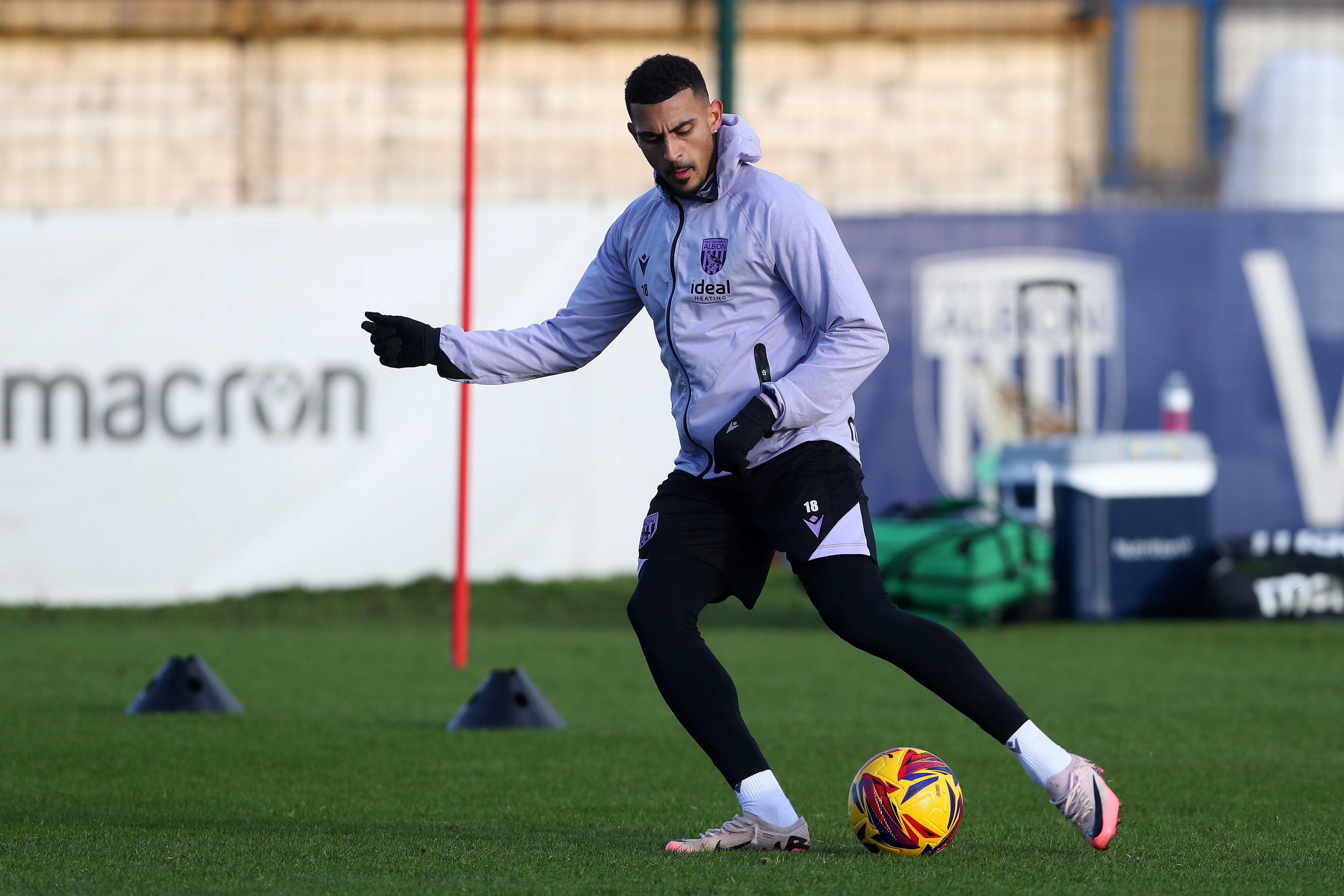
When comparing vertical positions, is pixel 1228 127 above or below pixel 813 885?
above

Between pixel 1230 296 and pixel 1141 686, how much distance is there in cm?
498

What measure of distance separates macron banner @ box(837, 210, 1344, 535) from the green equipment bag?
5.47ft

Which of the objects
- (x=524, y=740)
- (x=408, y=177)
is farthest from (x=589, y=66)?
(x=524, y=740)

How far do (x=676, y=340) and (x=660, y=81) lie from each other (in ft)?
2.03

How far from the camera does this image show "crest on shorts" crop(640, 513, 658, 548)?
4121 millimetres

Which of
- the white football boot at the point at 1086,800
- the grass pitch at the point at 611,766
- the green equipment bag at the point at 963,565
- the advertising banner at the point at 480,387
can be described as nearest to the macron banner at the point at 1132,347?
the advertising banner at the point at 480,387

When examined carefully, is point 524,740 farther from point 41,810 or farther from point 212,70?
point 212,70

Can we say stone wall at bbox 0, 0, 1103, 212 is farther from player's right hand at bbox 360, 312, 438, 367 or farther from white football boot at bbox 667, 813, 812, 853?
white football boot at bbox 667, 813, 812, 853

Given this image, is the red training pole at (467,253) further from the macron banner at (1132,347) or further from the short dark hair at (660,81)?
the macron banner at (1132,347)

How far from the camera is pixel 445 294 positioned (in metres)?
11.8

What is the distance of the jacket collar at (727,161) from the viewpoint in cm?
400

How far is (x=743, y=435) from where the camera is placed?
12.3 ft

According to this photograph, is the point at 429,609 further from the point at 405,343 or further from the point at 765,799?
the point at 765,799

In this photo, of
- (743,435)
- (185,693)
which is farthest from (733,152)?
(185,693)
